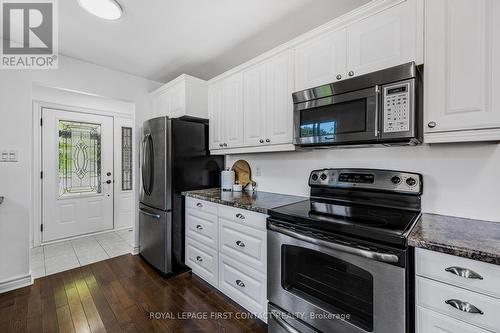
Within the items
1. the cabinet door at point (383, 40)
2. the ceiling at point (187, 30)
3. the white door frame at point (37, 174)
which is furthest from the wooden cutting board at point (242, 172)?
the white door frame at point (37, 174)

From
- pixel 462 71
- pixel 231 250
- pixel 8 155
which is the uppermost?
pixel 462 71

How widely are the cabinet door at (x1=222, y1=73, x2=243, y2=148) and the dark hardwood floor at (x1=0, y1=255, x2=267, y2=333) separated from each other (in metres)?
1.53

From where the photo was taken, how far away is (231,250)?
194cm

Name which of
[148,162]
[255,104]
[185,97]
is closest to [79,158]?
[148,162]

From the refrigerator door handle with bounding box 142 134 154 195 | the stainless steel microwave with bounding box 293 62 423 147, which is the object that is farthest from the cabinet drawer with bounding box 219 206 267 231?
the refrigerator door handle with bounding box 142 134 154 195

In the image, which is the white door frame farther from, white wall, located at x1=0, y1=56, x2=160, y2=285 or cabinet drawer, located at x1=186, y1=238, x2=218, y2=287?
cabinet drawer, located at x1=186, y1=238, x2=218, y2=287

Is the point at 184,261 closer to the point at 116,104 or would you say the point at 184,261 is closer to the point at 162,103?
the point at 162,103

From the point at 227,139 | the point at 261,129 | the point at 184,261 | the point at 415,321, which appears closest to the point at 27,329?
the point at 184,261

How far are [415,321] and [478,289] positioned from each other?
31cm

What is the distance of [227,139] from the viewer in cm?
253

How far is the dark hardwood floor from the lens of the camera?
5.73ft

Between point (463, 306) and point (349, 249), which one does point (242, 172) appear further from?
point (463, 306)

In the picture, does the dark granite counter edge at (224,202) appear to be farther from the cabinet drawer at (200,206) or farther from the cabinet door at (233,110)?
the cabinet door at (233,110)

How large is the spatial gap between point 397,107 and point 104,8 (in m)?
2.19
